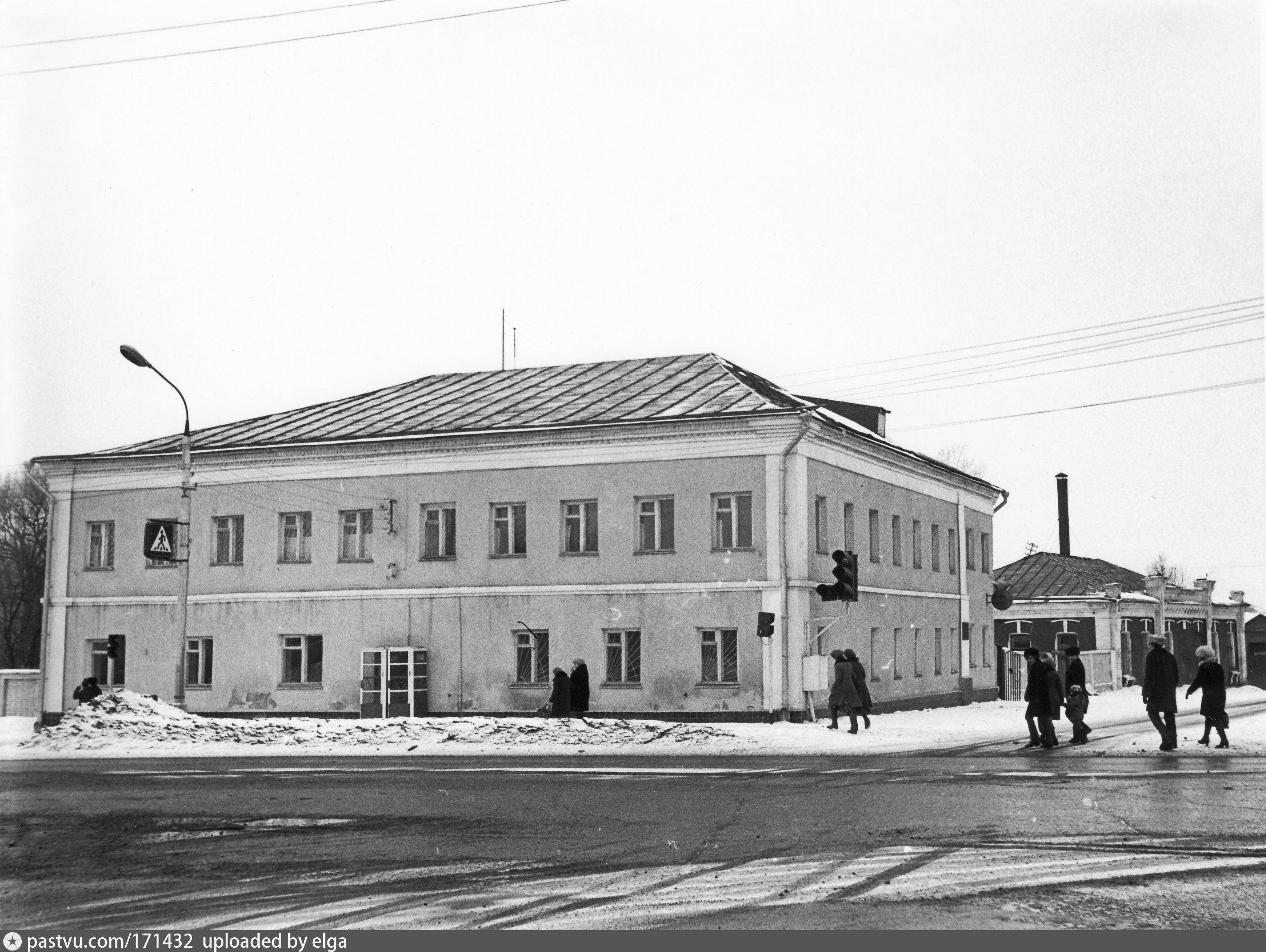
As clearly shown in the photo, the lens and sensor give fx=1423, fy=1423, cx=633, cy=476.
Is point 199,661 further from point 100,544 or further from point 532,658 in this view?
point 532,658

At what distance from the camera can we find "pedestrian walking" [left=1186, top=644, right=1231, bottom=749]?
66.9 ft

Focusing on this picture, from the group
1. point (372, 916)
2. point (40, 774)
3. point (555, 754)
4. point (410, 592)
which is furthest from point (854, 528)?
point (372, 916)

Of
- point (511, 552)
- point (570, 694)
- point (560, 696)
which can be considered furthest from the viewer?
point (511, 552)

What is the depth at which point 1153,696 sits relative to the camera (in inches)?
813

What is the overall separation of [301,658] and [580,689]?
33.9 feet

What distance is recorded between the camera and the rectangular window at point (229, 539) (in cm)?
3747

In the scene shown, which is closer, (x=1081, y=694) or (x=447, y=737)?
(x=1081, y=694)

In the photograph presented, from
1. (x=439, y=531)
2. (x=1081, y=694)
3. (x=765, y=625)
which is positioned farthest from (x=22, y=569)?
(x=1081, y=694)

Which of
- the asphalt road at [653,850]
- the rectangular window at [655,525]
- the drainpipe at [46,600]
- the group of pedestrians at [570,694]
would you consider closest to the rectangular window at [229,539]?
the drainpipe at [46,600]

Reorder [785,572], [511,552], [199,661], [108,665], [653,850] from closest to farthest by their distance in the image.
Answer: [653,850], [785,572], [511,552], [199,661], [108,665]

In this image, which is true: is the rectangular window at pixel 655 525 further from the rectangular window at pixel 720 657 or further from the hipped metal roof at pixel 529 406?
the rectangular window at pixel 720 657

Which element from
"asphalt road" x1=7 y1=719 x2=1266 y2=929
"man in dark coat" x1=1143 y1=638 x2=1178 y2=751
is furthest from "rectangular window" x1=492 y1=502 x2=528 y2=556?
"man in dark coat" x1=1143 y1=638 x2=1178 y2=751

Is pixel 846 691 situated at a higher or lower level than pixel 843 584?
lower

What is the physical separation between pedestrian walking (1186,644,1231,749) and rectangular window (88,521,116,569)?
28.8 m
